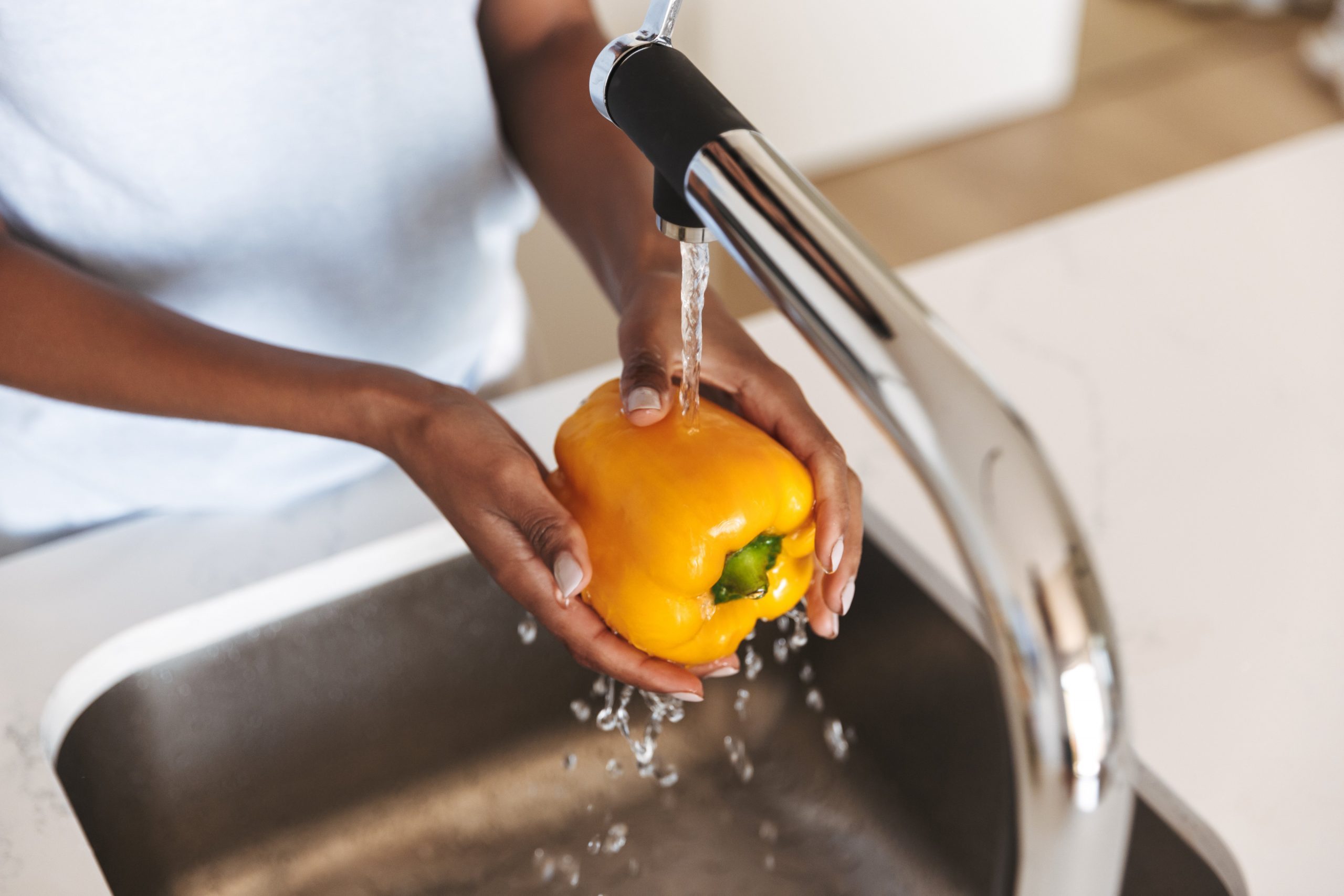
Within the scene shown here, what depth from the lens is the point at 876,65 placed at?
295cm

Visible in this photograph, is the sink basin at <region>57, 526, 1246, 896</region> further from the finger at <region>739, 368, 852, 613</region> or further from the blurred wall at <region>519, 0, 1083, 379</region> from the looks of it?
the blurred wall at <region>519, 0, 1083, 379</region>

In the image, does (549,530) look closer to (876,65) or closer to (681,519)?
(681,519)

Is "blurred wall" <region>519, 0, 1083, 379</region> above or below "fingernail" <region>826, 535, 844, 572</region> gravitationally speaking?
below

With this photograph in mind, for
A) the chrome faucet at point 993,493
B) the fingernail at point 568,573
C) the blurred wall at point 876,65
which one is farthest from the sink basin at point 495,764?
the blurred wall at point 876,65

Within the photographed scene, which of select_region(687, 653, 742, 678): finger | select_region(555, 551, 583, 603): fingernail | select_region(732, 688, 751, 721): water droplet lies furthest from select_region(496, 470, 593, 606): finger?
select_region(732, 688, 751, 721): water droplet

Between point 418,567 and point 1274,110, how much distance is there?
9.97ft

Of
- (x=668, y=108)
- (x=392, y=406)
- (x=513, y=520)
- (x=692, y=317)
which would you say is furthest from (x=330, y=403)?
(x=668, y=108)

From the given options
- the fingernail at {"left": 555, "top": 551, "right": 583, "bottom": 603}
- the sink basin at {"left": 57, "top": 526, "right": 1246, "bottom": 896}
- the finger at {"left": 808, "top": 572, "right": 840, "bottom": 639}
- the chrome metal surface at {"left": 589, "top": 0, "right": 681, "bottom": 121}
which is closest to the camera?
the chrome metal surface at {"left": 589, "top": 0, "right": 681, "bottom": 121}

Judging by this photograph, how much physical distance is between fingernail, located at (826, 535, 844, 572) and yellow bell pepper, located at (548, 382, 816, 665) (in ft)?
0.12

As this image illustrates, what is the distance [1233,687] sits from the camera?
0.70 metres

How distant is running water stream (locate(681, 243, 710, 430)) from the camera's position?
481 mm

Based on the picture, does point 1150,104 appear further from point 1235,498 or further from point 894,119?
point 1235,498

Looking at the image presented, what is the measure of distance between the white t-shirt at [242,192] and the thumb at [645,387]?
15.3 inches

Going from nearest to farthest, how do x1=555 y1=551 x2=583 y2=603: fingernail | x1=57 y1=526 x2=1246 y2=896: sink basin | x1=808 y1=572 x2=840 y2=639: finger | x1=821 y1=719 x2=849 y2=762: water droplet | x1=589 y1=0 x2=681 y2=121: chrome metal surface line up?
x1=589 y1=0 x2=681 y2=121: chrome metal surface → x1=555 y1=551 x2=583 y2=603: fingernail → x1=808 y1=572 x2=840 y2=639: finger → x1=57 y1=526 x2=1246 y2=896: sink basin → x1=821 y1=719 x2=849 y2=762: water droplet
